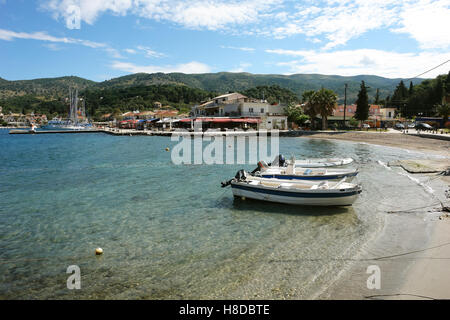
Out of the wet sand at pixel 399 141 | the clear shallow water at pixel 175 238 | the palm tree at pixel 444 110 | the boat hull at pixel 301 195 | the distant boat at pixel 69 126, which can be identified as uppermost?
the palm tree at pixel 444 110

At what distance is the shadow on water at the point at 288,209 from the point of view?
13773mm

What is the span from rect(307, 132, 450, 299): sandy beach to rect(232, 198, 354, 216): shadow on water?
7.32ft

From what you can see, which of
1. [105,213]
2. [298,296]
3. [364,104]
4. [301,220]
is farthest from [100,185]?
[364,104]

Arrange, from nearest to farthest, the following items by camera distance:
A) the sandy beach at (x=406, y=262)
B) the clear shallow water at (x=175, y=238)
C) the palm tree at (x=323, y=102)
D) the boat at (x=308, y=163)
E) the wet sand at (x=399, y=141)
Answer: the sandy beach at (x=406, y=262), the clear shallow water at (x=175, y=238), the boat at (x=308, y=163), the wet sand at (x=399, y=141), the palm tree at (x=323, y=102)

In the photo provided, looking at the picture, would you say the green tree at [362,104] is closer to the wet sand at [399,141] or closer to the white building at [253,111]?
the wet sand at [399,141]

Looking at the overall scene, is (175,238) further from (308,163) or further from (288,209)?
(308,163)

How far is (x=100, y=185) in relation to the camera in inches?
793

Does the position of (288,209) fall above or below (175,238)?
above

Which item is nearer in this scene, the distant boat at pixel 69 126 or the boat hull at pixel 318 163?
the boat hull at pixel 318 163

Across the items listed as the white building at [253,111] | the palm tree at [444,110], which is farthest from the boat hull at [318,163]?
the palm tree at [444,110]

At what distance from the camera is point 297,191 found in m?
14.1

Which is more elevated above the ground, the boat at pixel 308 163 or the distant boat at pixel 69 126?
the distant boat at pixel 69 126

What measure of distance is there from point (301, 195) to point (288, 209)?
96cm

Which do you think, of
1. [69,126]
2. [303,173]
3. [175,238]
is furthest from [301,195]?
[69,126]
